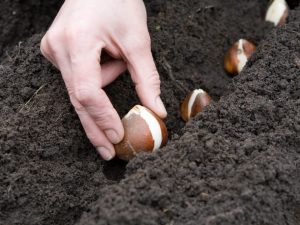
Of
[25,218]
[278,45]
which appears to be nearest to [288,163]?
[278,45]

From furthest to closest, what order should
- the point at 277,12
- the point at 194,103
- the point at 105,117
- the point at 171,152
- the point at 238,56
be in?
the point at 277,12
the point at 238,56
the point at 194,103
the point at 105,117
the point at 171,152

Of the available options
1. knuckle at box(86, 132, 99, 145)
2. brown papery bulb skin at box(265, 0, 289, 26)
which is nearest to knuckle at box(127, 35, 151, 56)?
knuckle at box(86, 132, 99, 145)

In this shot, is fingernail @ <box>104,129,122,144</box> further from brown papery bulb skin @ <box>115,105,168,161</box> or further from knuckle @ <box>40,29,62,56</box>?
knuckle @ <box>40,29,62,56</box>

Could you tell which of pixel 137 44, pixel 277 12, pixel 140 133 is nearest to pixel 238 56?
pixel 277 12

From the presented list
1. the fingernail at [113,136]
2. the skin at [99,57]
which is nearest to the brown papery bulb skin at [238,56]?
the skin at [99,57]

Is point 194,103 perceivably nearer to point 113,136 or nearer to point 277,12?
point 113,136

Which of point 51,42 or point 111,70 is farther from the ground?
point 51,42
